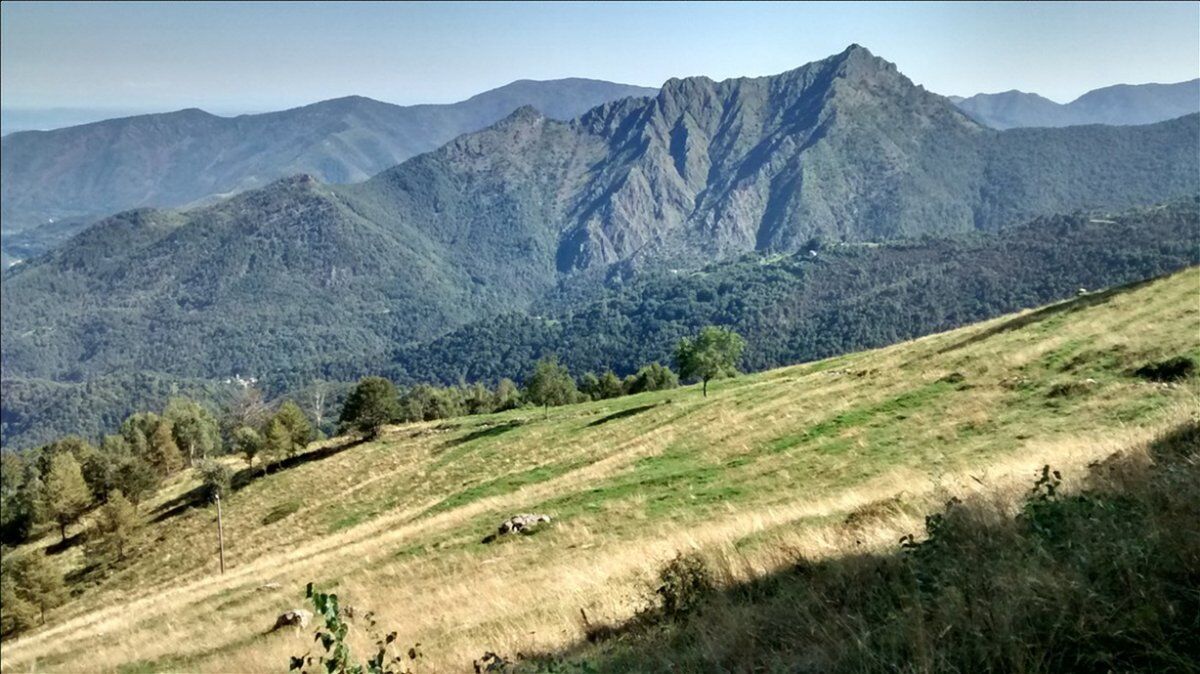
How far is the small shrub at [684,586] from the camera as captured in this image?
848cm

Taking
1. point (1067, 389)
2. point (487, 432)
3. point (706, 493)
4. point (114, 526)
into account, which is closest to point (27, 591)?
point (114, 526)

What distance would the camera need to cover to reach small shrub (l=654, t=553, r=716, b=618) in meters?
8.48

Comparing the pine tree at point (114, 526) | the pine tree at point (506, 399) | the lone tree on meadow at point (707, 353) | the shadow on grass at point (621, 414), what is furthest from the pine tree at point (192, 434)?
the lone tree on meadow at point (707, 353)

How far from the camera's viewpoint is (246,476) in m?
80.3

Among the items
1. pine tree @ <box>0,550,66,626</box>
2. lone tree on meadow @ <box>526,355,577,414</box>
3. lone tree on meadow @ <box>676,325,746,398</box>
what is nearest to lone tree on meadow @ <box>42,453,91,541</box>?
pine tree @ <box>0,550,66,626</box>

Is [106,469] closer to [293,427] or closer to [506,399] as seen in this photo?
[293,427]

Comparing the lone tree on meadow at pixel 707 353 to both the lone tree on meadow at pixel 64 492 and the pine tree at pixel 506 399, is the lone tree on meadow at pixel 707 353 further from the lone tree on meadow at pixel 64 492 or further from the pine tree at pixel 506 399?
the lone tree on meadow at pixel 64 492

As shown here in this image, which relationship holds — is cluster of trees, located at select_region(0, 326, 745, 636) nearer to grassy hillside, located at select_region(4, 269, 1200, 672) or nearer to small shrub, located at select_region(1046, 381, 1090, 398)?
grassy hillside, located at select_region(4, 269, 1200, 672)

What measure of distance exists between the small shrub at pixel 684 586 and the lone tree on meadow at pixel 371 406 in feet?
264

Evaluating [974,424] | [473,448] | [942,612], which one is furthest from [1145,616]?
[473,448]

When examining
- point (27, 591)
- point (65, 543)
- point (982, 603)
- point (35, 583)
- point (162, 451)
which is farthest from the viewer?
point (162, 451)

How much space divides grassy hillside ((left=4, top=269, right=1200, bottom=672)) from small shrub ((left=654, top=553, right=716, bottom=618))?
52 cm

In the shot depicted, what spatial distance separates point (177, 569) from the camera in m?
52.5

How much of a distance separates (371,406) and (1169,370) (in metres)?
79.3
